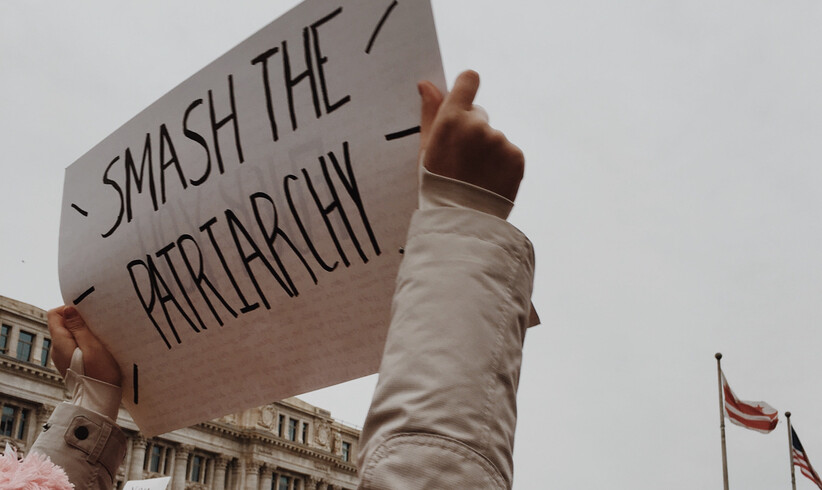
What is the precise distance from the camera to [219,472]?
38.2 meters

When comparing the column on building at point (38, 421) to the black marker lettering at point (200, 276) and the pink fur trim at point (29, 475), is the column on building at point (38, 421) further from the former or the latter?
the pink fur trim at point (29, 475)

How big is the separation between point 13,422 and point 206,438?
29.7 ft

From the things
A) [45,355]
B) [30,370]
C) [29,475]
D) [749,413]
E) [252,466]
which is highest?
[45,355]

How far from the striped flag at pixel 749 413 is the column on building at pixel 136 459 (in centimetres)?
2362

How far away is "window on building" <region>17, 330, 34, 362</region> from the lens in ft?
105

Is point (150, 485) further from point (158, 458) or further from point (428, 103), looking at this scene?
point (158, 458)

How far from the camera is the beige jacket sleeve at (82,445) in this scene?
6.04 ft

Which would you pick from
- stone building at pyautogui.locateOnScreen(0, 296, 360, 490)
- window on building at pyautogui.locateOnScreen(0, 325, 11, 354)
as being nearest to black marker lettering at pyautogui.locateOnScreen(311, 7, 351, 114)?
stone building at pyautogui.locateOnScreen(0, 296, 360, 490)

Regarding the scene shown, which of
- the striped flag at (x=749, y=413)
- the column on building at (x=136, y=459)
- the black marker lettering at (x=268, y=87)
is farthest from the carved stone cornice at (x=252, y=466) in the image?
the black marker lettering at (x=268, y=87)

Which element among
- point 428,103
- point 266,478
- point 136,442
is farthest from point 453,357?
point 266,478

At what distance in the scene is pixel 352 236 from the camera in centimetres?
153

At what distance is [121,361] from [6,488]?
72 centimetres

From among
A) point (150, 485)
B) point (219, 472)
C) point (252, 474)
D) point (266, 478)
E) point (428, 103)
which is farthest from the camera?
point (266, 478)

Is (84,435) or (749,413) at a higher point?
(749,413)
